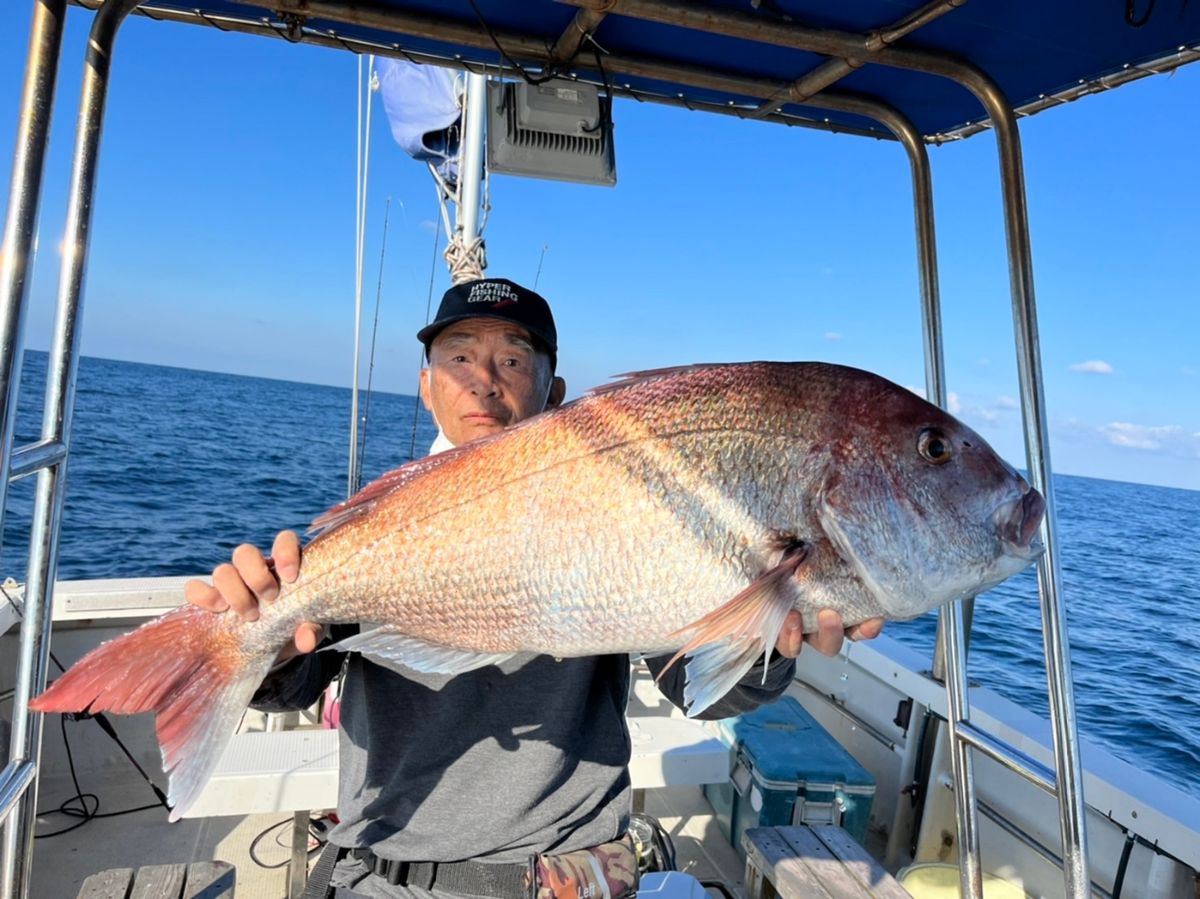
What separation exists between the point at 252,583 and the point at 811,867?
8.09 ft

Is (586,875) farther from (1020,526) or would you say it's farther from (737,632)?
(1020,526)

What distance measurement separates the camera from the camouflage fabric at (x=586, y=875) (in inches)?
71.1

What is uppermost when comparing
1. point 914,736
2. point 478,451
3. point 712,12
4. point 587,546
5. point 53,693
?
point 712,12

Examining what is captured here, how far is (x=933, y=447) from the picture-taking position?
157 cm

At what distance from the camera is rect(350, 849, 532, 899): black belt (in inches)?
71.8

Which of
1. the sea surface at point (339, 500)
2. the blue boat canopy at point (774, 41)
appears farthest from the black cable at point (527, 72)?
the sea surface at point (339, 500)

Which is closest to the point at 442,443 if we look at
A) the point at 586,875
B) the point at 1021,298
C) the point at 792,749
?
the point at 586,875

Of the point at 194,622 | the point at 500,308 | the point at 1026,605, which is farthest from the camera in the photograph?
the point at 1026,605

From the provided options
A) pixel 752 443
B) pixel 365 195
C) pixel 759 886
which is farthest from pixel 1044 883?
pixel 365 195

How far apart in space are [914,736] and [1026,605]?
1560cm

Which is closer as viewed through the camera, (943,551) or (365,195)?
(943,551)

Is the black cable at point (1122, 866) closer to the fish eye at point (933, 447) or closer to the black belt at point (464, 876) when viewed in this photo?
the fish eye at point (933, 447)

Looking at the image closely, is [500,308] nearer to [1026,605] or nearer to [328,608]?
[328,608]

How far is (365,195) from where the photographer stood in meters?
6.89
